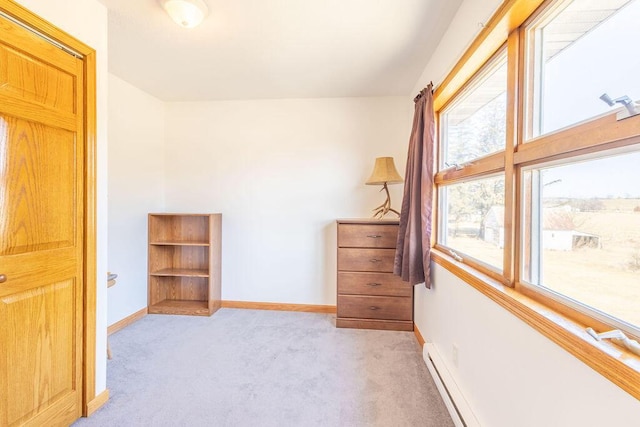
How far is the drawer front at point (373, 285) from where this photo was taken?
2.71 metres

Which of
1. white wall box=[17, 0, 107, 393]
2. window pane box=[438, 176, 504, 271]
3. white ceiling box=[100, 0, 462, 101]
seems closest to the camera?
window pane box=[438, 176, 504, 271]

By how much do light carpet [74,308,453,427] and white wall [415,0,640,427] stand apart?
384 mm

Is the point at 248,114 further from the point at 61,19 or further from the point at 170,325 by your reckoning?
the point at 170,325

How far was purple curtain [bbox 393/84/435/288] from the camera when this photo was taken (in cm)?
212

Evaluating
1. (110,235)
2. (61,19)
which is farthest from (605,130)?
(110,235)

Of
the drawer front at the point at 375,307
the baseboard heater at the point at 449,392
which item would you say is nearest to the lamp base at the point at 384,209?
the drawer front at the point at 375,307

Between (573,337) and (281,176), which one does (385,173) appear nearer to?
(281,176)

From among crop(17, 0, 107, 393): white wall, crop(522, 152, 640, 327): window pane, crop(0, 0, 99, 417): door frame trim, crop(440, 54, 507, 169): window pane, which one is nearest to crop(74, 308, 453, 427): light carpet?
crop(0, 0, 99, 417): door frame trim

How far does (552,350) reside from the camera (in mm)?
883

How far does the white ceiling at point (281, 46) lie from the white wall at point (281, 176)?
272 mm

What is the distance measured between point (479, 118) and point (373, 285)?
1.69 metres

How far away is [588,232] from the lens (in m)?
0.91

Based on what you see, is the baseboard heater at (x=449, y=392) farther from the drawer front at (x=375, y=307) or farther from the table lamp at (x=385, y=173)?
the table lamp at (x=385, y=173)

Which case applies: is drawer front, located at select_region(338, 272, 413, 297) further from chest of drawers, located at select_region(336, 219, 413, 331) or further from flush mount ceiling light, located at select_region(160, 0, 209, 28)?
flush mount ceiling light, located at select_region(160, 0, 209, 28)
